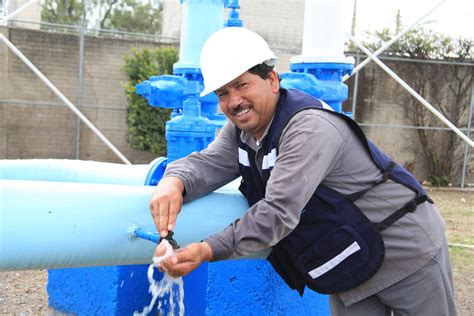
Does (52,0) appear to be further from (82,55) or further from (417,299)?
(417,299)

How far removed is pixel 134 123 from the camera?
9.25 metres

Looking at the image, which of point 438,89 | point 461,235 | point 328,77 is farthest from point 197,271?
point 438,89

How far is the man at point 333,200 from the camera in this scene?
169 cm

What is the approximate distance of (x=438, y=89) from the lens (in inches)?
416

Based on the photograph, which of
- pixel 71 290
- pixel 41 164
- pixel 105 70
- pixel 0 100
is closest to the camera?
pixel 41 164

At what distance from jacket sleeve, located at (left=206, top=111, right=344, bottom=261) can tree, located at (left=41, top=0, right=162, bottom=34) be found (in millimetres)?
21067

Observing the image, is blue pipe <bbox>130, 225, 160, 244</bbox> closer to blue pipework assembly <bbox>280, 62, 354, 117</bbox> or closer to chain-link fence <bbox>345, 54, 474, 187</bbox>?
blue pipework assembly <bbox>280, 62, 354, 117</bbox>

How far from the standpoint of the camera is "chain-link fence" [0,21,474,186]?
29.5ft

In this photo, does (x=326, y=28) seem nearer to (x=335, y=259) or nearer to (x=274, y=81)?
(x=274, y=81)

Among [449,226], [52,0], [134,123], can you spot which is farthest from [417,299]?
[52,0]

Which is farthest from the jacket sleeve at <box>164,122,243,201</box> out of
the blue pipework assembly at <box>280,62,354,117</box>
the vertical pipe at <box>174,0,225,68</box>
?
the vertical pipe at <box>174,0,225,68</box>

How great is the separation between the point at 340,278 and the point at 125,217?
701 mm

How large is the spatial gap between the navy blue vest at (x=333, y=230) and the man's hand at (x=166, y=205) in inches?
11.4

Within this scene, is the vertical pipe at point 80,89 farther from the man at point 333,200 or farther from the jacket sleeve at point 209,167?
the man at point 333,200
